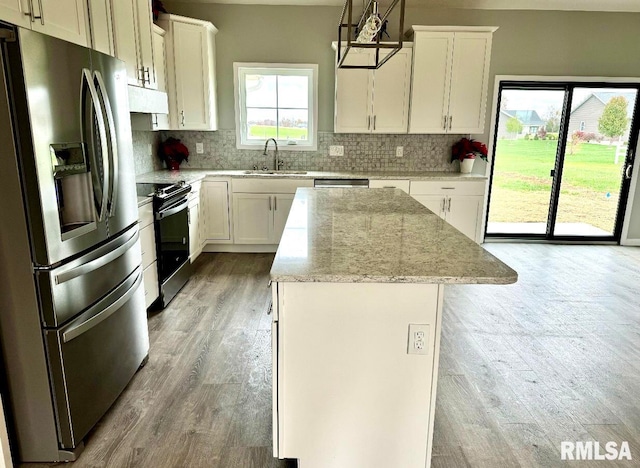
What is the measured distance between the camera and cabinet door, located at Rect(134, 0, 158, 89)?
10.7 ft

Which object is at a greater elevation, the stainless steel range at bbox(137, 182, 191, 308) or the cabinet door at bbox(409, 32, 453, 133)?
the cabinet door at bbox(409, 32, 453, 133)

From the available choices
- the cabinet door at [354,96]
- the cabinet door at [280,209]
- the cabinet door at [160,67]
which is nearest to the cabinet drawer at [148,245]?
the cabinet door at [160,67]

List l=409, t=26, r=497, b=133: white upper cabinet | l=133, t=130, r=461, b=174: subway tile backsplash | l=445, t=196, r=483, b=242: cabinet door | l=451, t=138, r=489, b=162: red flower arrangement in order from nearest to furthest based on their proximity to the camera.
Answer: l=409, t=26, r=497, b=133: white upper cabinet, l=445, t=196, r=483, b=242: cabinet door, l=451, t=138, r=489, b=162: red flower arrangement, l=133, t=130, r=461, b=174: subway tile backsplash

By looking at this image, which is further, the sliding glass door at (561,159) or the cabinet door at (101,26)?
the sliding glass door at (561,159)

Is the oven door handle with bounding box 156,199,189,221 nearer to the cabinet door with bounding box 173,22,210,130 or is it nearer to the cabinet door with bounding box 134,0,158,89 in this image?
the cabinet door with bounding box 134,0,158,89

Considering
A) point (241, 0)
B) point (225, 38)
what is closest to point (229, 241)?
point (225, 38)

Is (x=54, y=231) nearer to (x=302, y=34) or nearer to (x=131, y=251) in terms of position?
(x=131, y=251)

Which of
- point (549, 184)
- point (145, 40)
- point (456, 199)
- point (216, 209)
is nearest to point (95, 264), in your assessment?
point (145, 40)

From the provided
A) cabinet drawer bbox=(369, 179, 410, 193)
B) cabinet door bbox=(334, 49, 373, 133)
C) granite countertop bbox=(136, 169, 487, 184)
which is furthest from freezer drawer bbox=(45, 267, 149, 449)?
cabinet door bbox=(334, 49, 373, 133)

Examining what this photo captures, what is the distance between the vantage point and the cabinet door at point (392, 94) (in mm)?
4609

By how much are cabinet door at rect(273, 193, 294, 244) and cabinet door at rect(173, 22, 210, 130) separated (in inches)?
44.5

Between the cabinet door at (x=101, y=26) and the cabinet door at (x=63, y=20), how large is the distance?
0.09 metres

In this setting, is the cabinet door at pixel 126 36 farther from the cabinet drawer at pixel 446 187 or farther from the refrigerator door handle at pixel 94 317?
the cabinet drawer at pixel 446 187

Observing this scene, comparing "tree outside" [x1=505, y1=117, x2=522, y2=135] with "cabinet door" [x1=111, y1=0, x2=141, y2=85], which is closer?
"cabinet door" [x1=111, y1=0, x2=141, y2=85]
